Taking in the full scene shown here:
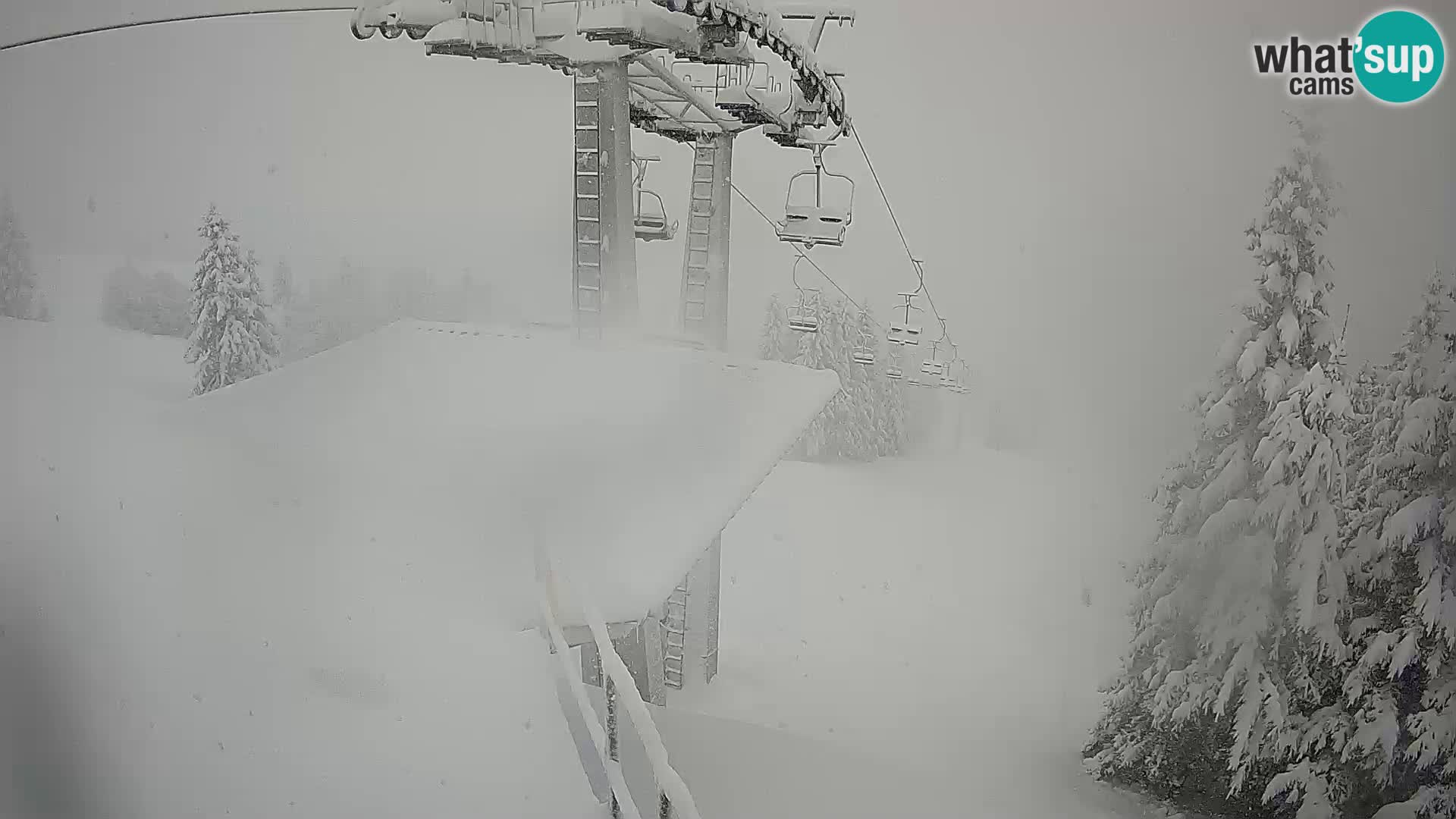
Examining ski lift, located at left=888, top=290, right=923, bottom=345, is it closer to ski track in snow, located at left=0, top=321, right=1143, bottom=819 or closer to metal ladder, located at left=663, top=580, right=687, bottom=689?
ski track in snow, located at left=0, top=321, right=1143, bottom=819

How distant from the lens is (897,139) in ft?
7.46

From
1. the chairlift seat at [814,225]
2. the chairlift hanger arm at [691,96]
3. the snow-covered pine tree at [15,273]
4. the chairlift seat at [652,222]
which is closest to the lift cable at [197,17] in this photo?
the snow-covered pine tree at [15,273]

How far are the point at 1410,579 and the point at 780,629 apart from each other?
1472mm

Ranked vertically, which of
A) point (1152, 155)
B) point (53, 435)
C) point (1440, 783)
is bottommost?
point (1440, 783)

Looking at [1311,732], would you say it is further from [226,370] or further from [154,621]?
[226,370]

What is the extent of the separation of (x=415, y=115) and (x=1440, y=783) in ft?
9.03

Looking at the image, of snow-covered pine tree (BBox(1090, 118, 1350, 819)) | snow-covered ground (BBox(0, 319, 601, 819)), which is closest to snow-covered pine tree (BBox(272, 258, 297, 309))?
snow-covered ground (BBox(0, 319, 601, 819))

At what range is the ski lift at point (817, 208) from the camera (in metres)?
2.14

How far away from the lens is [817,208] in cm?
218

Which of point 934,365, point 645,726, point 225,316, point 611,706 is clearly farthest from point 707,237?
point 645,726

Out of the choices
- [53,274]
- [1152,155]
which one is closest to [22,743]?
A: [53,274]

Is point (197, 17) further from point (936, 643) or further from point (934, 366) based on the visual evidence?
point (936, 643)

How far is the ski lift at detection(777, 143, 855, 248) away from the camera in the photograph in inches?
84.4

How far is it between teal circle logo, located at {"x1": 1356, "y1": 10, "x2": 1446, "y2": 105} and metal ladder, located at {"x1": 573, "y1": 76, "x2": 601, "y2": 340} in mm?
1626
